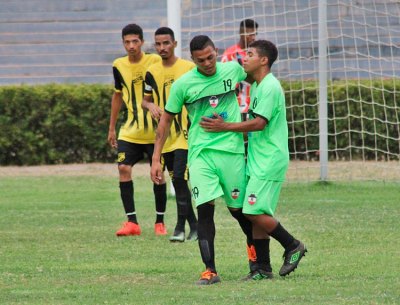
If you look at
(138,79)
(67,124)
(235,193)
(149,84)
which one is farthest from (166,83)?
(67,124)

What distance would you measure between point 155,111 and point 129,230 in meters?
1.42

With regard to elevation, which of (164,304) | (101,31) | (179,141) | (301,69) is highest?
(101,31)

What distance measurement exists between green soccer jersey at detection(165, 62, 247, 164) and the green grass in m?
1.08

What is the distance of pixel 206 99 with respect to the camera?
29.4ft

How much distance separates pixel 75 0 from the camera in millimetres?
27750

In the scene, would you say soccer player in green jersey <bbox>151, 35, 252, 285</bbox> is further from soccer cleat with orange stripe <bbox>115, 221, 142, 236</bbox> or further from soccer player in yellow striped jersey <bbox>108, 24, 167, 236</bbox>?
soccer player in yellow striped jersey <bbox>108, 24, 167, 236</bbox>

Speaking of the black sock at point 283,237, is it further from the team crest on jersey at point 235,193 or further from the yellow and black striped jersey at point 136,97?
the yellow and black striped jersey at point 136,97

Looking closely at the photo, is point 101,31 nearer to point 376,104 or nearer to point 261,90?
point 376,104

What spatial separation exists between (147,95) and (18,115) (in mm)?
9963

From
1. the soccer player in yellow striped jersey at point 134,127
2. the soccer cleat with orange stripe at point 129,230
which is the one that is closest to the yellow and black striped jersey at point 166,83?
the soccer player in yellow striped jersey at point 134,127

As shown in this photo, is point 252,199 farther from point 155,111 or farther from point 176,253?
point 155,111

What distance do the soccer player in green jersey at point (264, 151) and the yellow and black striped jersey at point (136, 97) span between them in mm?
3527

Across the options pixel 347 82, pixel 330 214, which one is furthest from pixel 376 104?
pixel 330 214

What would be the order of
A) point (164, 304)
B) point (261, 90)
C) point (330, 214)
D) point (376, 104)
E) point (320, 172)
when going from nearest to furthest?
point (164, 304), point (261, 90), point (330, 214), point (320, 172), point (376, 104)
